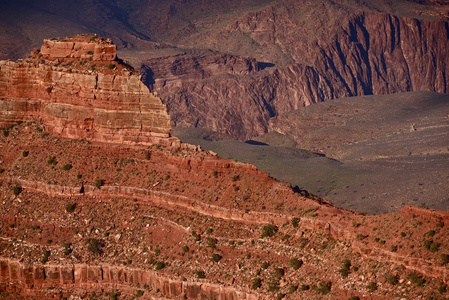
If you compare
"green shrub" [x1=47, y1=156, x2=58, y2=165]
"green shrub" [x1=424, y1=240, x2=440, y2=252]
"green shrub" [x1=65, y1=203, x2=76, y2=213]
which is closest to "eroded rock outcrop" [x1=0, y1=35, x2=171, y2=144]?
"green shrub" [x1=47, y1=156, x2=58, y2=165]

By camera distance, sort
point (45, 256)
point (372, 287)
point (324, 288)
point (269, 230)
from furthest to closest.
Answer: point (45, 256) → point (269, 230) → point (324, 288) → point (372, 287)

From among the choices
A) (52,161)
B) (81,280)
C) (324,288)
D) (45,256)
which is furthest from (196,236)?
(52,161)

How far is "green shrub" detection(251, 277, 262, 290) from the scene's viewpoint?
280 ft

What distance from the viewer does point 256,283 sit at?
85.4 metres

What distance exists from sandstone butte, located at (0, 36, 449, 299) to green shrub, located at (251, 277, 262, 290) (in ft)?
0.55

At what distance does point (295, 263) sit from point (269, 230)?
15.7ft

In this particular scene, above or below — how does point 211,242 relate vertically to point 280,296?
above

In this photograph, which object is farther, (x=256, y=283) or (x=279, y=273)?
(x=279, y=273)

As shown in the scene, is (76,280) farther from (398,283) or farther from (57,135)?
(398,283)

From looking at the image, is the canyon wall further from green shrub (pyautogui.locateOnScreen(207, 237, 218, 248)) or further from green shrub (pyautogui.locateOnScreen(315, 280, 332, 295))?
green shrub (pyautogui.locateOnScreen(315, 280, 332, 295))

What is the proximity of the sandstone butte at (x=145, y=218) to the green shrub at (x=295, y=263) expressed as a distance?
1.02ft

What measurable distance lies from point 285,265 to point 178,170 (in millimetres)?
16486

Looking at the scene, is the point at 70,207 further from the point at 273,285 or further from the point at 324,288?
the point at 324,288

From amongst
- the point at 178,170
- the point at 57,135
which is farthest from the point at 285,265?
the point at 57,135
